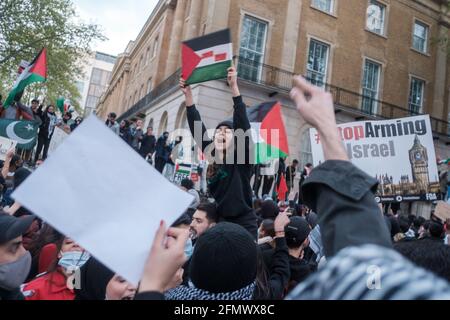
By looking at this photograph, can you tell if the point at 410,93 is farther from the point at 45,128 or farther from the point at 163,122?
the point at 45,128

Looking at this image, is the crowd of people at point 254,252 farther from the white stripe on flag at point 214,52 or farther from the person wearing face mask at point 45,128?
the person wearing face mask at point 45,128

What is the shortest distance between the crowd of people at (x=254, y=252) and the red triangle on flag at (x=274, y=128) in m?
2.43

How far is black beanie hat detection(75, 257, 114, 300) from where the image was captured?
6.43 feet

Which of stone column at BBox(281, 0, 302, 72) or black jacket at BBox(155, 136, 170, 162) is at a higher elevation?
stone column at BBox(281, 0, 302, 72)

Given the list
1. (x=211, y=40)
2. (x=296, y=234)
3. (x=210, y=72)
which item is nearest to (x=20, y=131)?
(x=210, y=72)

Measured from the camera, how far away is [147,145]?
1436 cm

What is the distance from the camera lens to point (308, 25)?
20188 millimetres

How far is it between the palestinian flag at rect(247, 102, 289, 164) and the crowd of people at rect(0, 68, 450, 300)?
2.43m

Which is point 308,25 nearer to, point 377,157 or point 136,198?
point 377,157

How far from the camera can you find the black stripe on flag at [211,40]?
3.66 m

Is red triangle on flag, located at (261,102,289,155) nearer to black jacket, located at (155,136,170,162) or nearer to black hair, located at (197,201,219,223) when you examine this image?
black hair, located at (197,201,219,223)

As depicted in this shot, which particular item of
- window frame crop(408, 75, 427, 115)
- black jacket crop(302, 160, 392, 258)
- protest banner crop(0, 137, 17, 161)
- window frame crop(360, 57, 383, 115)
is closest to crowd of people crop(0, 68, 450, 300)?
black jacket crop(302, 160, 392, 258)

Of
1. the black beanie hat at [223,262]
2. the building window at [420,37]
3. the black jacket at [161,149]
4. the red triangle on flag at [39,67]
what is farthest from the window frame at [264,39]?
the black beanie hat at [223,262]

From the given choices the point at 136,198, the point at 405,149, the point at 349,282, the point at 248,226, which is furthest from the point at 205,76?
the point at 405,149
